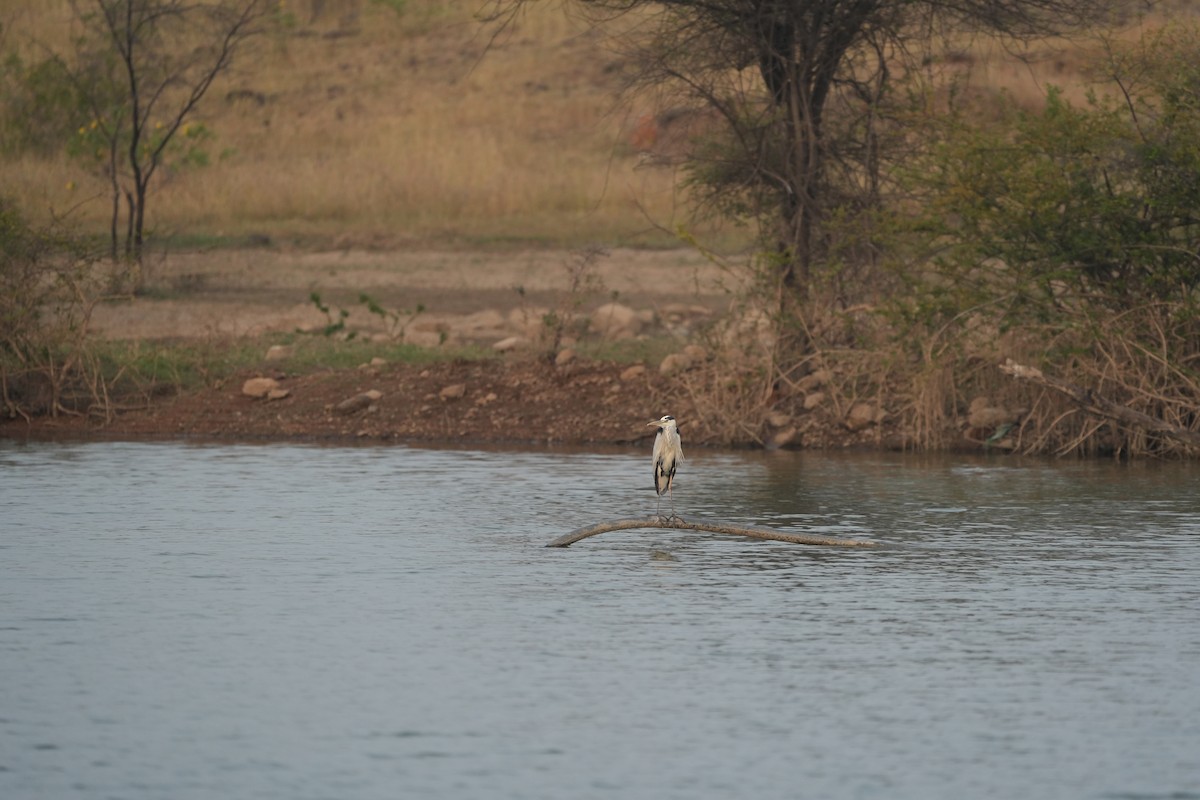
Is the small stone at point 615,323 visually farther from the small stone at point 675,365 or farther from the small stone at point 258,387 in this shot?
the small stone at point 258,387

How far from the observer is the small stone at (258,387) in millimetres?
19406

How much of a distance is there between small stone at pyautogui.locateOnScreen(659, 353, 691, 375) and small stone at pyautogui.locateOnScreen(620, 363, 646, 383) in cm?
21

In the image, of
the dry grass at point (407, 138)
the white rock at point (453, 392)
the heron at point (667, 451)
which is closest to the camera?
the heron at point (667, 451)

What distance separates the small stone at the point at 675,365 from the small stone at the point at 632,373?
0.21m

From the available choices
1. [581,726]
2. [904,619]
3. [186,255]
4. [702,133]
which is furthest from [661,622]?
[186,255]

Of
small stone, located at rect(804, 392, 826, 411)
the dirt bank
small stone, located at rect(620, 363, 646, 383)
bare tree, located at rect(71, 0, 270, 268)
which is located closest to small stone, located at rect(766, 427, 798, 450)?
the dirt bank

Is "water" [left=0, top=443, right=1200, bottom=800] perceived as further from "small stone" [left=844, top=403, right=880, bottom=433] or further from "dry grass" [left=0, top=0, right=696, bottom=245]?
"dry grass" [left=0, top=0, right=696, bottom=245]

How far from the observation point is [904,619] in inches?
392

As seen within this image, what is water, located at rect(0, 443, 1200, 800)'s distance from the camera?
24.1 ft

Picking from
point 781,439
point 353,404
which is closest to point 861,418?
point 781,439

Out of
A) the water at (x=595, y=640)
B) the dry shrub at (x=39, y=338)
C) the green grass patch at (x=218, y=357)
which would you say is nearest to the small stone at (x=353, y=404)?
the green grass patch at (x=218, y=357)

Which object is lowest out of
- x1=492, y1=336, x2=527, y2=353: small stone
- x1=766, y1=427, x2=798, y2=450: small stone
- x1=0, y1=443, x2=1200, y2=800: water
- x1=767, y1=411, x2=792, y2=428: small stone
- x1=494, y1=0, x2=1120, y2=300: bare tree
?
x1=0, y1=443, x2=1200, y2=800: water

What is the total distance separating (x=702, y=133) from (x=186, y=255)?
13449 mm

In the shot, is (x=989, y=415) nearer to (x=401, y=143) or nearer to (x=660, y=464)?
(x=660, y=464)
